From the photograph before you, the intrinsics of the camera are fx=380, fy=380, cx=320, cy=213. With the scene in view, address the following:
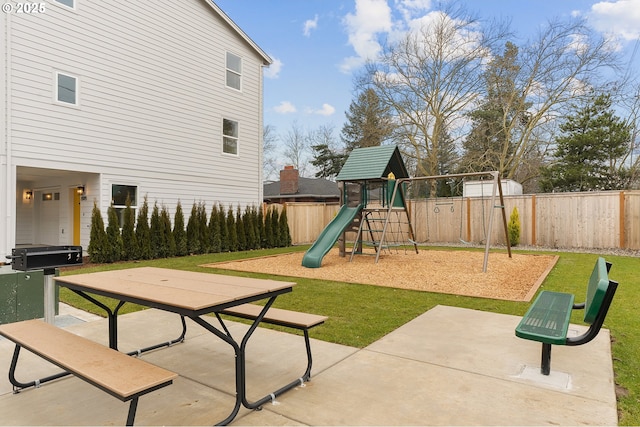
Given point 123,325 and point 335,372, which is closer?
point 335,372

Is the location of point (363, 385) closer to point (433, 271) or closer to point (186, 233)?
point (433, 271)

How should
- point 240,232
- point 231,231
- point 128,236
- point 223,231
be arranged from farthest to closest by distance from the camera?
point 240,232, point 231,231, point 223,231, point 128,236

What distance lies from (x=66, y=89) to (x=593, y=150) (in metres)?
24.2

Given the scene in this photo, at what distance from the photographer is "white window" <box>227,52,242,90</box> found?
1411 centimetres

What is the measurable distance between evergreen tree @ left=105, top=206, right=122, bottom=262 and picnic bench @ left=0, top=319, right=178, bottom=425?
7.77 m

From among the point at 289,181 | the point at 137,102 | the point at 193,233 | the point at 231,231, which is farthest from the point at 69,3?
the point at 289,181

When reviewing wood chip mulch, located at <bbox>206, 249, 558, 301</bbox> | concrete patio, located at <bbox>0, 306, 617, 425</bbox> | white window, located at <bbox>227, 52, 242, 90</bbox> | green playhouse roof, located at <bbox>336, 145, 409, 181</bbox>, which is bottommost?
wood chip mulch, located at <bbox>206, 249, 558, 301</bbox>

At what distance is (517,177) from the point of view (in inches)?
942

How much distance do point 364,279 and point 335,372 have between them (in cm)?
458

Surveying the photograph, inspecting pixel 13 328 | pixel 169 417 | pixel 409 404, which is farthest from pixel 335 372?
pixel 13 328

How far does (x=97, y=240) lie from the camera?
985cm

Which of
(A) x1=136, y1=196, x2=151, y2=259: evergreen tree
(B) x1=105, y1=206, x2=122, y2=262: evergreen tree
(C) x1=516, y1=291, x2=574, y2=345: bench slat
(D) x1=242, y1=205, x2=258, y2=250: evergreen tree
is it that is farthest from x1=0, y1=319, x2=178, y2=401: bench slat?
(D) x1=242, y1=205, x2=258, y2=250: evergreen tree

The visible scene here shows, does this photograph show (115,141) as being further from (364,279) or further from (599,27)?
(599,27)

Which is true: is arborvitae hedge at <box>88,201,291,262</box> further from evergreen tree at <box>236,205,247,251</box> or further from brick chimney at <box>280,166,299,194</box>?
brick chimney at <box>280,166,299,194</box>
